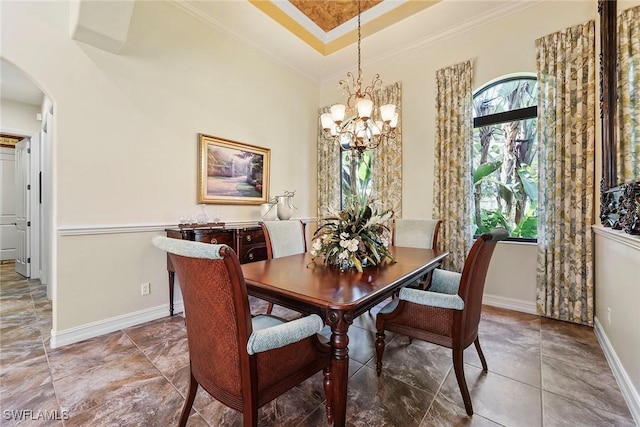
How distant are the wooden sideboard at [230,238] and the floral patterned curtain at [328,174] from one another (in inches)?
63.2

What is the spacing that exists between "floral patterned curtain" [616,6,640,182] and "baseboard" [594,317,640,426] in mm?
1288

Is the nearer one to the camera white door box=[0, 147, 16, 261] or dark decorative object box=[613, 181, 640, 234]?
dark decorative object box=[613, 181, 640, 234]

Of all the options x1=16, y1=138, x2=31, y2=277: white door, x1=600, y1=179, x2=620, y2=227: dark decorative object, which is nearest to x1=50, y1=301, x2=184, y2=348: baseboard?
x1=16, y1=138, x2=31, y2=277: white door

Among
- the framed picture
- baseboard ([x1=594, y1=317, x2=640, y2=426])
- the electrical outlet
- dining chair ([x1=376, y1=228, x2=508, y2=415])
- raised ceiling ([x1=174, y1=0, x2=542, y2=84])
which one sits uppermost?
raised ceiling ([x1=174, y1=0, x2=542, y2=84])

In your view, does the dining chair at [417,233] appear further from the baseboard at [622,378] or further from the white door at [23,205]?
the white door at [23,205]

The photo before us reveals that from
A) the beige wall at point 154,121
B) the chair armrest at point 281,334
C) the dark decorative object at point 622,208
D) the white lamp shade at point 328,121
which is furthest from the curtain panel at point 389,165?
the chair armrest at point 281,334

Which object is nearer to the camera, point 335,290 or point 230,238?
point 335,290

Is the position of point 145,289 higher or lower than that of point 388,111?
lower

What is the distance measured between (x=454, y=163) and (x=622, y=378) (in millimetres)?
2410

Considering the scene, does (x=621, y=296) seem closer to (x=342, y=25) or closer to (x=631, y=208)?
(x=631, y=208)

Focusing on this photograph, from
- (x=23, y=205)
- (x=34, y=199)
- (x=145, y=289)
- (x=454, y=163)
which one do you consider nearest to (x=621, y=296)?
(x=454, y=163)

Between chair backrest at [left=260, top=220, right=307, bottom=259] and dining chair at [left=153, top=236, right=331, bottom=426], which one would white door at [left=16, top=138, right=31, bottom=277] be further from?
dining chair at [left=153, top=236, right=331, bottom=426]

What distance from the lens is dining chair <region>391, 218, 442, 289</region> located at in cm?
286

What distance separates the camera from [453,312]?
1.60 metres
